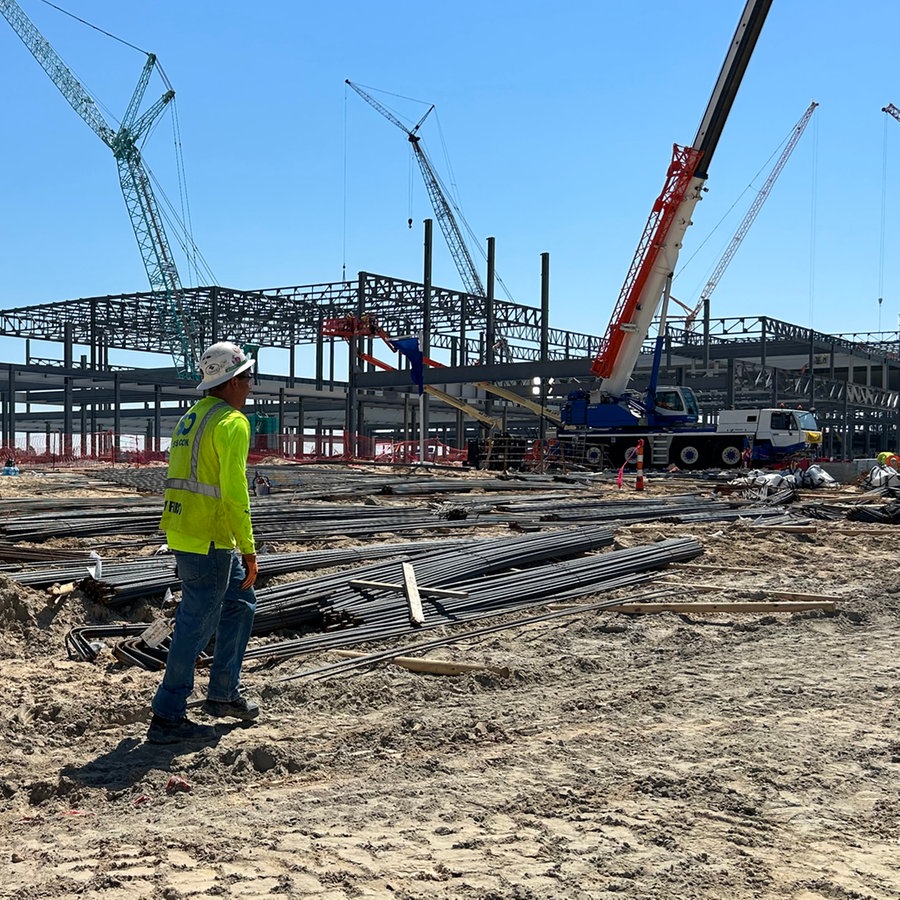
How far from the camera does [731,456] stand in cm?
3284

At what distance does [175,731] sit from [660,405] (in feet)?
99.6

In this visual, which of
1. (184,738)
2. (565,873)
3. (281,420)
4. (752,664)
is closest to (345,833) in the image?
(565,873)

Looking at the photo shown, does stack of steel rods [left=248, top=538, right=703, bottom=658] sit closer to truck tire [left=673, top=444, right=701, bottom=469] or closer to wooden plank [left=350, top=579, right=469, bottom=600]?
wooden plank [left=350, top=579, right=469, bottom=600]

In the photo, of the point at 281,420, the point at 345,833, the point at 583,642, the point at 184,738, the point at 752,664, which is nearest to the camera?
the point at 345,833

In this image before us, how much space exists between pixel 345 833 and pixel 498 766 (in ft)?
3.29

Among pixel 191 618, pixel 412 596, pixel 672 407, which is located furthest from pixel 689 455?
pixel 191 618

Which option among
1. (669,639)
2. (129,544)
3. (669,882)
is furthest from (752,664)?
(129,544)

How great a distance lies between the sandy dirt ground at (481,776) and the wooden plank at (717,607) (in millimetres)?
774

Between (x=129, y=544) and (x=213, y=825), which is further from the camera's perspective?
(x=129, y=544)

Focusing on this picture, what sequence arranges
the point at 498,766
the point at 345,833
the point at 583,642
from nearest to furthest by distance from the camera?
1. the point at 345,833
2. the point at 498,766
3. the point at 583,642

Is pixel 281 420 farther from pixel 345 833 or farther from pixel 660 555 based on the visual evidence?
pixel 345 833

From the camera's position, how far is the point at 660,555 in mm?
10758

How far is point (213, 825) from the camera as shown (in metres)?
3.84

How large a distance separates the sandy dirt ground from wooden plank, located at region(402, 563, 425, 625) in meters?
0.43
